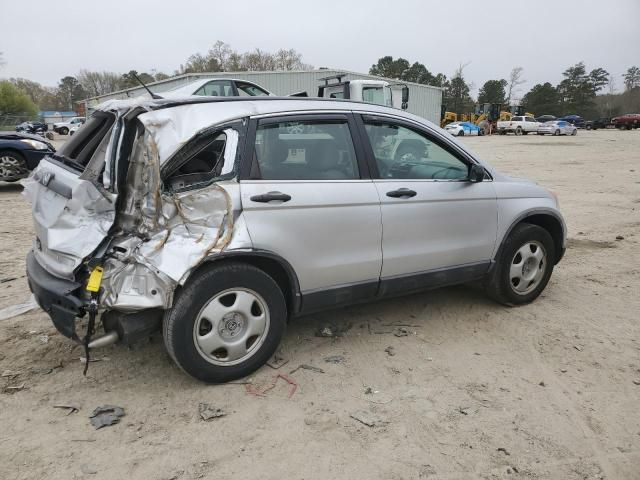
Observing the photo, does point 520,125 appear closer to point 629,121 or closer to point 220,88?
point 629,121

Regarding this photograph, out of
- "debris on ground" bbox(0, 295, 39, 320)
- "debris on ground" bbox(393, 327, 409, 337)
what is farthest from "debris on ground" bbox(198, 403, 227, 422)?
"debris on ground" bbox(0, 295, 39, 320)

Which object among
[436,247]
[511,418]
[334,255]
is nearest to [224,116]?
[334,255]

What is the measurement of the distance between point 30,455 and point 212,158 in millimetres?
1895

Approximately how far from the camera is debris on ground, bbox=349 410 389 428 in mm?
2730

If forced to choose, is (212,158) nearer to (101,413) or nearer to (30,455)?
(101,413)

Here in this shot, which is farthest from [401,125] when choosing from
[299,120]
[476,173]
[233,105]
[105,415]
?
[105,415]

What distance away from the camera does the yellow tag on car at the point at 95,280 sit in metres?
2.66

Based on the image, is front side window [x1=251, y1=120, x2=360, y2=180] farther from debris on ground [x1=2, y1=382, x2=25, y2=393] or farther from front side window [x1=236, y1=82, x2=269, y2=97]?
front side window [x1=236, y1=82, x2=269, y2=97]

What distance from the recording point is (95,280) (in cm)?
267

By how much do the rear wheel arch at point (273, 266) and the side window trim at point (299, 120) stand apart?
48 cm

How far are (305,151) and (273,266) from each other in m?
0.82

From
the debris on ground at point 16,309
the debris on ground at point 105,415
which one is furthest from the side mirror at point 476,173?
the debris on ground at point 16,309

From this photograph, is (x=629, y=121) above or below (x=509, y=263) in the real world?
above

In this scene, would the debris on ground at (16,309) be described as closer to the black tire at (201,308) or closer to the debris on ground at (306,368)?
the black tire at (201,308)
